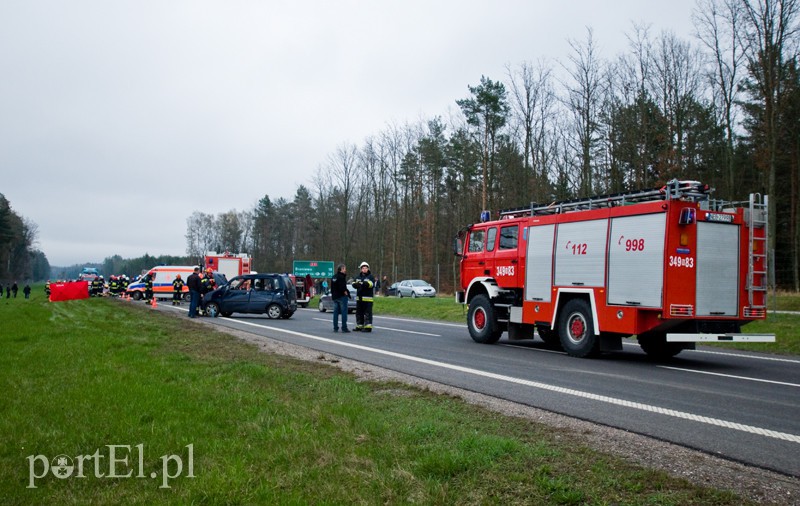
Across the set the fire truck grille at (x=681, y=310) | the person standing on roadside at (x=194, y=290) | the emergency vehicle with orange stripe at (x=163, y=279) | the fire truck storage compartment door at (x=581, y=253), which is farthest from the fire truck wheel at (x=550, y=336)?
the emergency vehicle with orange stripe at (x=163, y=279)

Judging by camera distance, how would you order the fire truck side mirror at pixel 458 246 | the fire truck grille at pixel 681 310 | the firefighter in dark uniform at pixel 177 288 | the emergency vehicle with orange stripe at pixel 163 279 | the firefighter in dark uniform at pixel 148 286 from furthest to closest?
the emergency vehicle with orange stripe at pixel 163 279, the firefighter in dark uniform at pixel 148 286, the firefighter in dark uniform at pixel 177 288, the fire truck side mirror at pixel 458 246, the fire truck grille at pixel 681 310

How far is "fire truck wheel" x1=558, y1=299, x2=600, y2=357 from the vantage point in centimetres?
1253

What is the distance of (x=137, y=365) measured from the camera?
9.85 meters

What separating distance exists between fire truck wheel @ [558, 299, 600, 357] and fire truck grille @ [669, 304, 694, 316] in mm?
1728

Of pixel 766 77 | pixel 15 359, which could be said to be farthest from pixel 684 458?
pixel 766 77

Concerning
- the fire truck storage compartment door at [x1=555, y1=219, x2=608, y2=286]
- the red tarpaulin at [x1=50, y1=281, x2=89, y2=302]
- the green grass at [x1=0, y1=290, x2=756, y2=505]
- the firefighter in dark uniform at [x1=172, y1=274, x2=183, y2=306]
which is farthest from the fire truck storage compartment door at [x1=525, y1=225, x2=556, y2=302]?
the red tarpaulin at [x1=50, y1=281, x2=89, y2=302]

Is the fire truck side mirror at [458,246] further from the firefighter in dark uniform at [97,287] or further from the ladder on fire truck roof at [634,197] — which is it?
the firefighter in dark uniform at [97,287]

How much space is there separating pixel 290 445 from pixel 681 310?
27.5 ft

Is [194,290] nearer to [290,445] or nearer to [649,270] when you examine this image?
[649,270]

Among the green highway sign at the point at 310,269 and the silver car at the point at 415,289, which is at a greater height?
the green highway sign at the point at 310,269

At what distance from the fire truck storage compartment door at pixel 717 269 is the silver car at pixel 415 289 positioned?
117 ft

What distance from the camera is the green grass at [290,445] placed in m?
4.32

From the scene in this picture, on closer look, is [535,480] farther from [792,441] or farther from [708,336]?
[708,336]

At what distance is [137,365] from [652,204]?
936 cm
